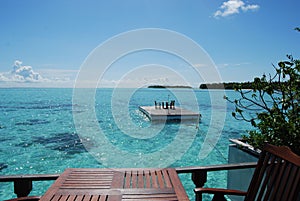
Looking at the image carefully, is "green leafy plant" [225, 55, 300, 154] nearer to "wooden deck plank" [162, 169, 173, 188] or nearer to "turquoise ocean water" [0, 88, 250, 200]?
"wooden deck plank" [162, 169, 173, 188]

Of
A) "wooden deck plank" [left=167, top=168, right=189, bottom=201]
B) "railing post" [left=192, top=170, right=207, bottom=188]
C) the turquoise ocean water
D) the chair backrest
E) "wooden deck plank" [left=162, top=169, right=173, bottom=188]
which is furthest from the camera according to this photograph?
the turquoise ocean water

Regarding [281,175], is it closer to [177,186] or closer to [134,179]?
[177,186]

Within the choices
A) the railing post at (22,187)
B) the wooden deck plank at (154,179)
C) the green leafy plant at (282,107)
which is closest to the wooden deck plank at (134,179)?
the wooden deck plank at (154,179)

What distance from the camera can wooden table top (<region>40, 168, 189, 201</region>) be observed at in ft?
4.09

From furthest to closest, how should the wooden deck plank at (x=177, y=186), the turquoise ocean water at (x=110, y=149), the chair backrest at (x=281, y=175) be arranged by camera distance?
the turquoise ocean water at (x=110, y=149), the wooden deck plank at (x=177, y=186), the chair backrest at (x=281, y=175)

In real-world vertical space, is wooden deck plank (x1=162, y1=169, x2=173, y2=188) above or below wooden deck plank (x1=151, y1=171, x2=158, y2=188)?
above

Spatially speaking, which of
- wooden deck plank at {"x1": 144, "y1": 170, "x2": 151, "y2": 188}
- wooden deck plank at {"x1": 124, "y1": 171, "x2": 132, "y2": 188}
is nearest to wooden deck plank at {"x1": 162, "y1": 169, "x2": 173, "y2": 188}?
wooden deck plank at {"x1": 144, "y1": 170, "x2": 151, "y2": 188}

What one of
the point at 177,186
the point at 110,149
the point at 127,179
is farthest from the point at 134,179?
the point at 110,149

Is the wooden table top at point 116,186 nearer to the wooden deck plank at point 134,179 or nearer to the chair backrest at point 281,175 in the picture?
the wooden deck plank at point 134,179

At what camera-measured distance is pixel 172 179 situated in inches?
58.9

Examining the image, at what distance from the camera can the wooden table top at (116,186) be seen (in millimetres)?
1246

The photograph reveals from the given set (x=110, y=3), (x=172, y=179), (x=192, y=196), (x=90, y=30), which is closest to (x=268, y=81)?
(x=172, y=179)

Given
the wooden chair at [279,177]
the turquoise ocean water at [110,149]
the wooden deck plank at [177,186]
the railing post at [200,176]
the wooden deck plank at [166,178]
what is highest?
the wooden chair at [279,177]

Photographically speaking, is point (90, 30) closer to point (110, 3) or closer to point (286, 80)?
point (110, 3)
